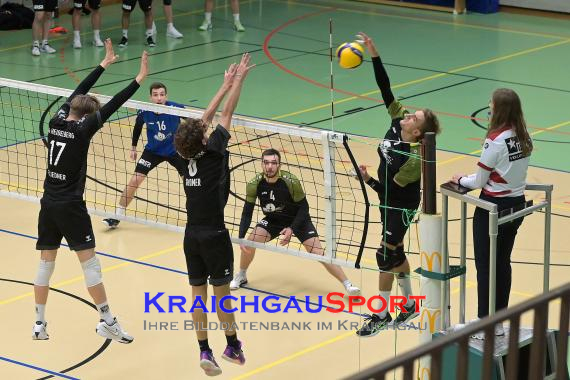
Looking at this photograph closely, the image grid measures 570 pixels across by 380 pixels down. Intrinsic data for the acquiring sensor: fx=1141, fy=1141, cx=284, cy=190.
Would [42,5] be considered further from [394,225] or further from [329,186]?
[394,225]

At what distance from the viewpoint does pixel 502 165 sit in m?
7.58

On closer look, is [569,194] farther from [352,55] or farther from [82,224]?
[82,224]

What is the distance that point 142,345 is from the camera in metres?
9.27

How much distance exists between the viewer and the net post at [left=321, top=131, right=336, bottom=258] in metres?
8.62

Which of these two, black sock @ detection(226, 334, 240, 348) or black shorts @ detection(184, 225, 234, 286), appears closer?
black shorts @ detection(184, 225, 234, 286)

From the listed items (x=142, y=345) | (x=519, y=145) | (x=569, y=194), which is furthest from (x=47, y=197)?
(x=569, y=194)

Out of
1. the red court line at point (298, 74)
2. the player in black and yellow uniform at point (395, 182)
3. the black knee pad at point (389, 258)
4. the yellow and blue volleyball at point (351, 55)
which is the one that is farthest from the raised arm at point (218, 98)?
the red court line at point (298, 74)

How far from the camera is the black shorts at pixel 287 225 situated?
32.3 feet

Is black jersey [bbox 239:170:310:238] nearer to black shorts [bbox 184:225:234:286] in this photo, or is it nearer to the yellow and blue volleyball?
the yellow and blue volleyball

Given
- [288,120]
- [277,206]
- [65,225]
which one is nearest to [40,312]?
[65,225]

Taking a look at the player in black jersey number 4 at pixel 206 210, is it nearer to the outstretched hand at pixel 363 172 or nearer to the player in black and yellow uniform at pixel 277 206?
the outstretched hand at pixel 363 172

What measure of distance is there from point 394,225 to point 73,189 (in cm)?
250

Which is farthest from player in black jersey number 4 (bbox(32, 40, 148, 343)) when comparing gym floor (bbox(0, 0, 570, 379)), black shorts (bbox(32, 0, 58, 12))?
black shorts (bbox(32, 0, 58, 12))

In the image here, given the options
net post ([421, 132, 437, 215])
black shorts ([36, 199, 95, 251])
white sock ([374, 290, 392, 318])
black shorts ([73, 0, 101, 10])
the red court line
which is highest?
net post ([421, 132, 437, 215])
